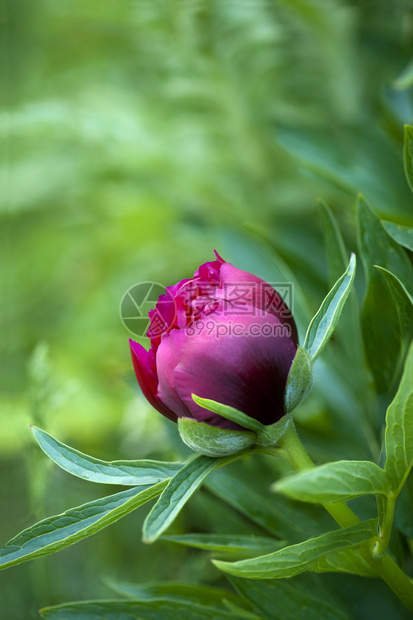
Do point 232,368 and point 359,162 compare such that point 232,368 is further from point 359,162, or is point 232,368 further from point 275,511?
point 359,162

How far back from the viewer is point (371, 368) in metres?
0.45

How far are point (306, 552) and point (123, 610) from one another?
145mm

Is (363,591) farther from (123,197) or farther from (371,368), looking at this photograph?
(123,197)

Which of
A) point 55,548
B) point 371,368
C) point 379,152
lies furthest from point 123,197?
point 55,548

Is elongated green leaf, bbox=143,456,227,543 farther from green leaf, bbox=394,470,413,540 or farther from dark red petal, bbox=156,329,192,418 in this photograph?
green leaf, bbox=394,470,413,540

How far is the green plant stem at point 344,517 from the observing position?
12.7 inches

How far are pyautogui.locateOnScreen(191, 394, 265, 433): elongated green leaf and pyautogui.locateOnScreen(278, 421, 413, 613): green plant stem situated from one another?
2cm

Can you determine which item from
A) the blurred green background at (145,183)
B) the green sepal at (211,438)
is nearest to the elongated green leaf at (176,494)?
the green sepal at (211,438)

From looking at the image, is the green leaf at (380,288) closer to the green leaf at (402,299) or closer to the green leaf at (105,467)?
the green leaf at (402,299)

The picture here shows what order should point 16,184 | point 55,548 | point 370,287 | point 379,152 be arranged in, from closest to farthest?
point 55,548
point 370,287
point 379,152
point 16,184

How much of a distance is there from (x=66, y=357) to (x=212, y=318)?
0.90m

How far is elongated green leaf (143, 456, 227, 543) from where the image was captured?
28cm

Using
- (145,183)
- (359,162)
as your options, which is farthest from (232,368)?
(145,183)

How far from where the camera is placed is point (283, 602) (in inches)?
15.6
